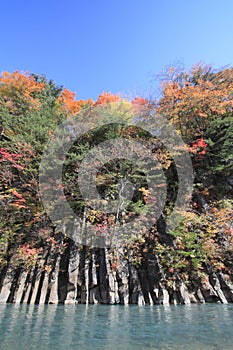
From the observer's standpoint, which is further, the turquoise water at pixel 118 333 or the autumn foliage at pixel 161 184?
the autumn foliage at pixel 161 184

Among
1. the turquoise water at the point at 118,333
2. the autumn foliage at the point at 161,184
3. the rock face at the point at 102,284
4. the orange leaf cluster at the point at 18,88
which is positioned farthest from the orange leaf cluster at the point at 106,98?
the turquoise water at the point at 118,333

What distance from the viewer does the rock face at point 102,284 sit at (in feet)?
29.5

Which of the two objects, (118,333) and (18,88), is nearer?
(118,333)

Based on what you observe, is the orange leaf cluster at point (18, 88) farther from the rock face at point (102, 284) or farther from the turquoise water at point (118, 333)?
the turquoise water at point (118, 333)

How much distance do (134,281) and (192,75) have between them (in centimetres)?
1295

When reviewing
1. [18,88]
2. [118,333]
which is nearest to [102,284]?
[118,333]

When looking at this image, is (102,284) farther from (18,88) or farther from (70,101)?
(18,88)

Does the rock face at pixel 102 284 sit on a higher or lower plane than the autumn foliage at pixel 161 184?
lower

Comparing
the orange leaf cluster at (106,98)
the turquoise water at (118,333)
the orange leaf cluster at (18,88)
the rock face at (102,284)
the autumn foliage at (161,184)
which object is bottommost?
the turquoise water at (118,333)

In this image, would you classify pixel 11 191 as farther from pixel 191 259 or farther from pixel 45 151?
pixel 191 259

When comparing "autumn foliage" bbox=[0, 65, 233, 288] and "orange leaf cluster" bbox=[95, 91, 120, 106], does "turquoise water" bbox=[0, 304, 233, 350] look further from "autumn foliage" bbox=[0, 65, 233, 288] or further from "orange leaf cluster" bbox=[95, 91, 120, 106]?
"orange leaf cluster" bbox=[95, 91, 120, 106]

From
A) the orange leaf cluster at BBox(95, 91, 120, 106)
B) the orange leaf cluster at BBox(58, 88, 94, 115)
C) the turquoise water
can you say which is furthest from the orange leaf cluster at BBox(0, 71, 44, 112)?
the turquoise water

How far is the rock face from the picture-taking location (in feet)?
29.5

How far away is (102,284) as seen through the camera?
9.48 metres
